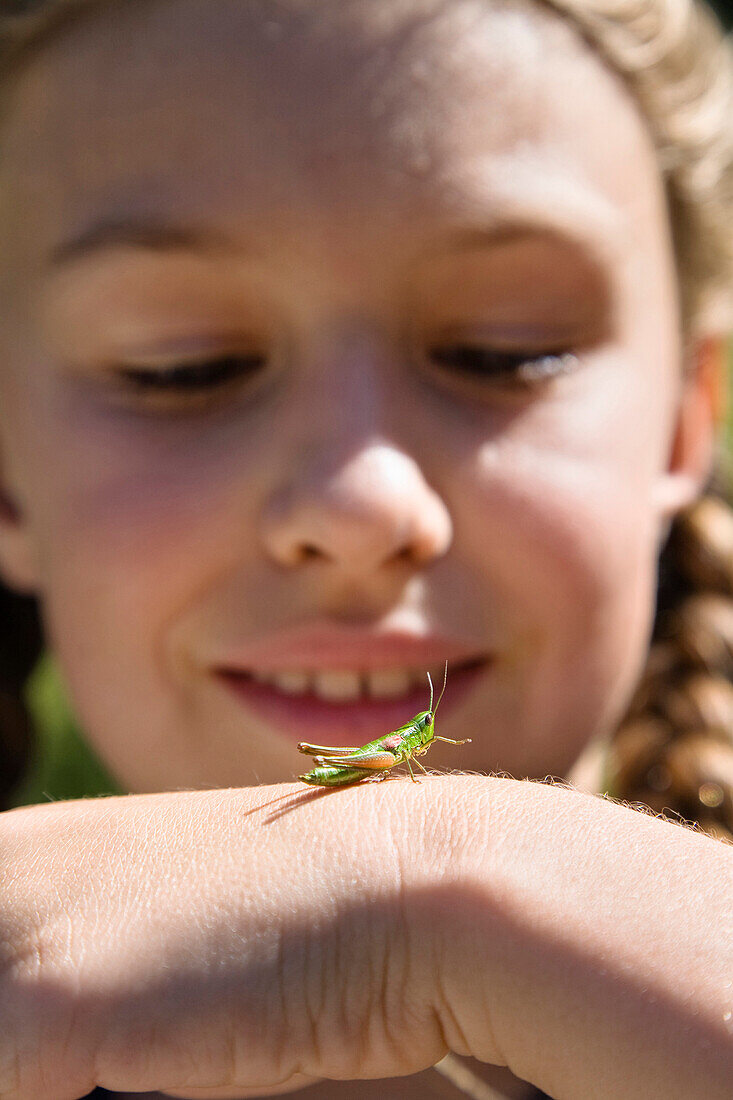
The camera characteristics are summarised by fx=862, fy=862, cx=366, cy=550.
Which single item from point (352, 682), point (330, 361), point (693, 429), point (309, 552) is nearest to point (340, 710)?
point (352, 682)

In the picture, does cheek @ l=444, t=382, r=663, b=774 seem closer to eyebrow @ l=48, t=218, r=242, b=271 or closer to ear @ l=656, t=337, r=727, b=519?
ear @ l=656, t=337, r=727, b=519

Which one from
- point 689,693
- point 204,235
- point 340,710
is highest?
point 204,235

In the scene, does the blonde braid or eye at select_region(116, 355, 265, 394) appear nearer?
eye at select_region(116, 355, 265, 394)

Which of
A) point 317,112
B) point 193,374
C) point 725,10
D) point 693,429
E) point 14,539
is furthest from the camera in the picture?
point 725,10

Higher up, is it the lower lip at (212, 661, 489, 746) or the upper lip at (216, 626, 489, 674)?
the upper lip at (216, 626, 489, 674)

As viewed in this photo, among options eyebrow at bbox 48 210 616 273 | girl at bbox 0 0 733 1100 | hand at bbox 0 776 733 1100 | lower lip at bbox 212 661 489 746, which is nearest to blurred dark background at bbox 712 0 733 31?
girl at bbox 0 0 733 1100

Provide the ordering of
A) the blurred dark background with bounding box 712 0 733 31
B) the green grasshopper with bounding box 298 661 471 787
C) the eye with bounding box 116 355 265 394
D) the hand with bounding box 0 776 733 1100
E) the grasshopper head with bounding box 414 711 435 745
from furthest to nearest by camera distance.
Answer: the blurred dark background with bounding box 712 0 733 31 < the eye with bounding box 116 355 265 394 < the grasshopper head with bounding box 414 711 435 745 < the green grasshopper with bounding box 298 661 471 787 < the hand with bounding box 0 776 733 1100

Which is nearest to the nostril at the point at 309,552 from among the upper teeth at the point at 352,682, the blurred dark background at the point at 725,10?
the upper teeth at the point at 352,682

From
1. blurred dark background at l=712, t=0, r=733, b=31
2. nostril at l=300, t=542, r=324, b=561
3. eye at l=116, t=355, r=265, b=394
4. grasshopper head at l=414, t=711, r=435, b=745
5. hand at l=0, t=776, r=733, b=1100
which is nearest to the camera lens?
hand at l=0, t=776, r=733, b=1100

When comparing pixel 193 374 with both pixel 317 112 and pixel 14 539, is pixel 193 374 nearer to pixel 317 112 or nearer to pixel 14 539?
pixel 317 112
